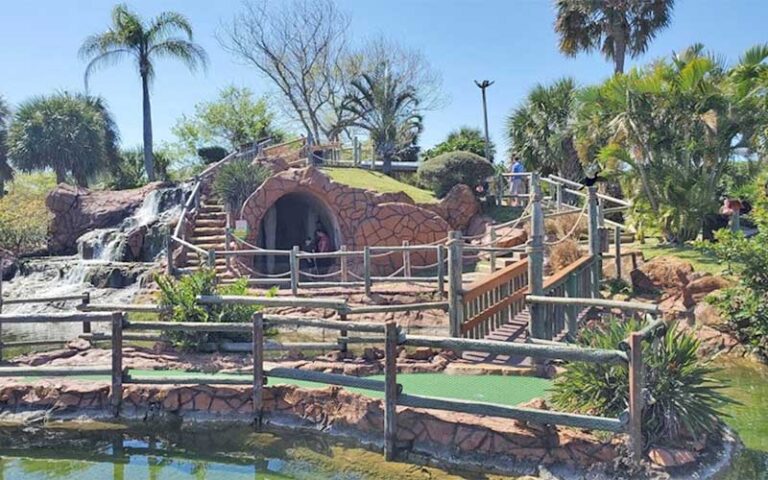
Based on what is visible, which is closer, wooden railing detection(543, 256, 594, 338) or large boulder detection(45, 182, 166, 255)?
wooden railing detection(543, 256, 594, 338)

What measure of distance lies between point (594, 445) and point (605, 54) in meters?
18.5

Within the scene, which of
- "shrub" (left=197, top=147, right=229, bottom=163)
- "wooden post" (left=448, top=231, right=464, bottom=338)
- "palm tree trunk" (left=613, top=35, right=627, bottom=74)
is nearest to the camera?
"wooden post" (left=448, top=231, right=464, bottom=338)

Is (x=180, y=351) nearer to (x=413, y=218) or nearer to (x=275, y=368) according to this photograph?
(x=275, y=368)

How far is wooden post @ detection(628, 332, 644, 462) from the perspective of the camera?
14.8 ft

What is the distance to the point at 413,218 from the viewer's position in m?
15.8

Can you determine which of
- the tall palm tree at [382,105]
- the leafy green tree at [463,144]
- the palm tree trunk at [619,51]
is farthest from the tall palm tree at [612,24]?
the tall palm tree at [382,105]

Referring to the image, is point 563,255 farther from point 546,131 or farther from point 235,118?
point 235,118

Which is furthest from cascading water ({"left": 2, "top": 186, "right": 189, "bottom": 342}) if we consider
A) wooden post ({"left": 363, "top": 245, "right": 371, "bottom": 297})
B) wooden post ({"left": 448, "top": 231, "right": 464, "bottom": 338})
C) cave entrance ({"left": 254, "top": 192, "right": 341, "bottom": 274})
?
wooden post ({"left": 448, "top": 231, "right": 464, "bottom": 338})

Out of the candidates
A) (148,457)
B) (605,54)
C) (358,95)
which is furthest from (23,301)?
(358,95)

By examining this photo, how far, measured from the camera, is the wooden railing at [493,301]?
741 cm

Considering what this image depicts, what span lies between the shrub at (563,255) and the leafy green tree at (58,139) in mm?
21122

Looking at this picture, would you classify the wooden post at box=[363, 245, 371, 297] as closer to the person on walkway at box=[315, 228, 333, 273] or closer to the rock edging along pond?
the person on walkway at box=[315, 228, 333, 273]

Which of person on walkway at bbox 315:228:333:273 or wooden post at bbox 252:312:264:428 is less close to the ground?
person on walkway at bbox 315:228:333:273

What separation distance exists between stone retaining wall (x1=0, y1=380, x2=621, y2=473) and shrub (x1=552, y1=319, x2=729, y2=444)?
29 cm
